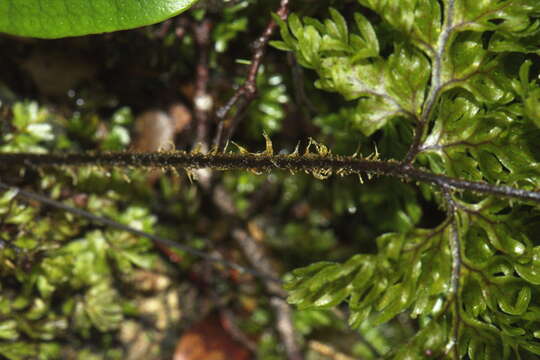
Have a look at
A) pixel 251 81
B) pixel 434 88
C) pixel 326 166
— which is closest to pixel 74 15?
pixel 251 81

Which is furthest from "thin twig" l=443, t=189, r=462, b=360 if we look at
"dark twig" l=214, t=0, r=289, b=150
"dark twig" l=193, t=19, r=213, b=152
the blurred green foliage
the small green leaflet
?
"dark twig" l=193, t=19, r=213, b=152

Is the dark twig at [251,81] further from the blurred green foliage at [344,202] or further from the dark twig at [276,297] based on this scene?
the dark twig at [276,297]

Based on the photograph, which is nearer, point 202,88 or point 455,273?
point 455,273

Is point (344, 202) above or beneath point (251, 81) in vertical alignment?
beneath

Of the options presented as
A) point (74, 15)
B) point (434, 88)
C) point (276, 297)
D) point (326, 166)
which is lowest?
point (276, 297)

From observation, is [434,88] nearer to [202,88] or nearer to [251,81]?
[251,81]

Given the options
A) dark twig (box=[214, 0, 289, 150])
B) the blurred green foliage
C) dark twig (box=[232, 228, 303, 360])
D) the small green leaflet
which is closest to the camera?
the small green leaflet

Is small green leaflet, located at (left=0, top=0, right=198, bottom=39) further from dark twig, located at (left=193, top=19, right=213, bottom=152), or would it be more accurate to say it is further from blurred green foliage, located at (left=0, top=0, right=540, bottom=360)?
dark twig, located at (left=193, top=19, right=213, bottom=152)

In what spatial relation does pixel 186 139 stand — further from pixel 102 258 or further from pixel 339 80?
pixel 339 80
